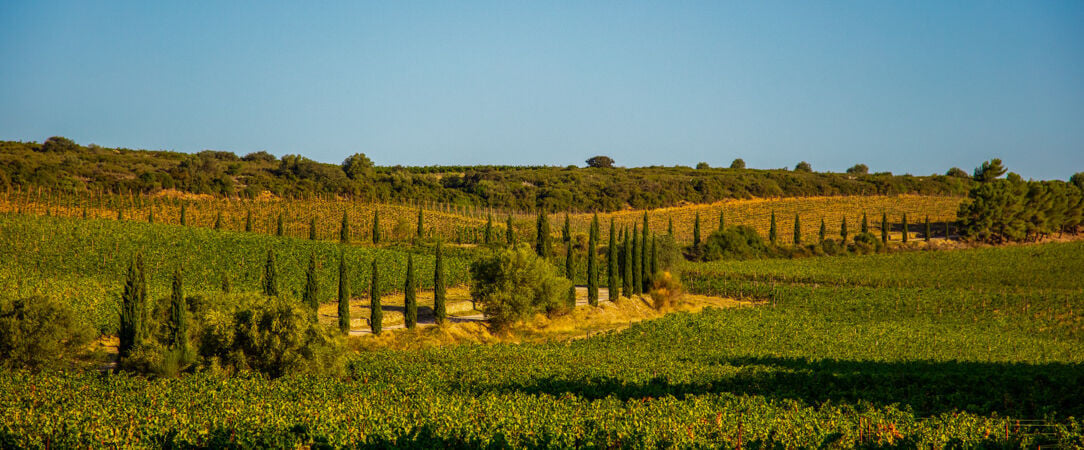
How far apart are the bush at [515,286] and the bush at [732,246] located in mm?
40136

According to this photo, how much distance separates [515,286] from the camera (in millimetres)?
54281

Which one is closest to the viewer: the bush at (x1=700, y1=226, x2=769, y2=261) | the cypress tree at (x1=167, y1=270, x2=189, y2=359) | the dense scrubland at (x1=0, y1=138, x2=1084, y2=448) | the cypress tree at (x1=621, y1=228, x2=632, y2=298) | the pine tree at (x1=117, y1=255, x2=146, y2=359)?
the dense scrubland at (x1=0, y1=138, x2=1084, y2=448)

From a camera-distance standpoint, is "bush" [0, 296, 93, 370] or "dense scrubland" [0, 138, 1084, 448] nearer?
"dense scrubland" [0, 138, 1084, 448]

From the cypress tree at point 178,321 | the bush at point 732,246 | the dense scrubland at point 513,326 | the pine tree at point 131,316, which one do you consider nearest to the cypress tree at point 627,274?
the dense scrubland at point 513,326

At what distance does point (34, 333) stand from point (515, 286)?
27.9 metres

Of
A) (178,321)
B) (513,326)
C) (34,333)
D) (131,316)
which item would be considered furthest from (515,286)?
(34,333)

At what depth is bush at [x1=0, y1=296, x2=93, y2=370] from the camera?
37.0 meters

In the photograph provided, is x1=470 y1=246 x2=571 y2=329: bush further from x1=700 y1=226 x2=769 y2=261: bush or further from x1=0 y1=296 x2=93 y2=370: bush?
x1=700 y1=226 x2=769 y2=261: bush

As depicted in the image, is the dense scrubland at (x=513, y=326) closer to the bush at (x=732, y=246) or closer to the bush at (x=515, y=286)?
the bush at (x=515, y=286)

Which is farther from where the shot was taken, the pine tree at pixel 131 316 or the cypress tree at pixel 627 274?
the cypress tree at pixel 627 274

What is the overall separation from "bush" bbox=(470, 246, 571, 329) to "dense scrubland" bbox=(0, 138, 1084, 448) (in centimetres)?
17

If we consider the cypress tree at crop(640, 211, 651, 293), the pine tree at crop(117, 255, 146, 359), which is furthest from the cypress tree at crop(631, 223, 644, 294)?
the pine tree at crop(117, 255, 146, 359)

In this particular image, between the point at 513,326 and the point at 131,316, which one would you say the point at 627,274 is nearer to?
the point at 513,326

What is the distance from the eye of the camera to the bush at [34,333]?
3703 centimetres
